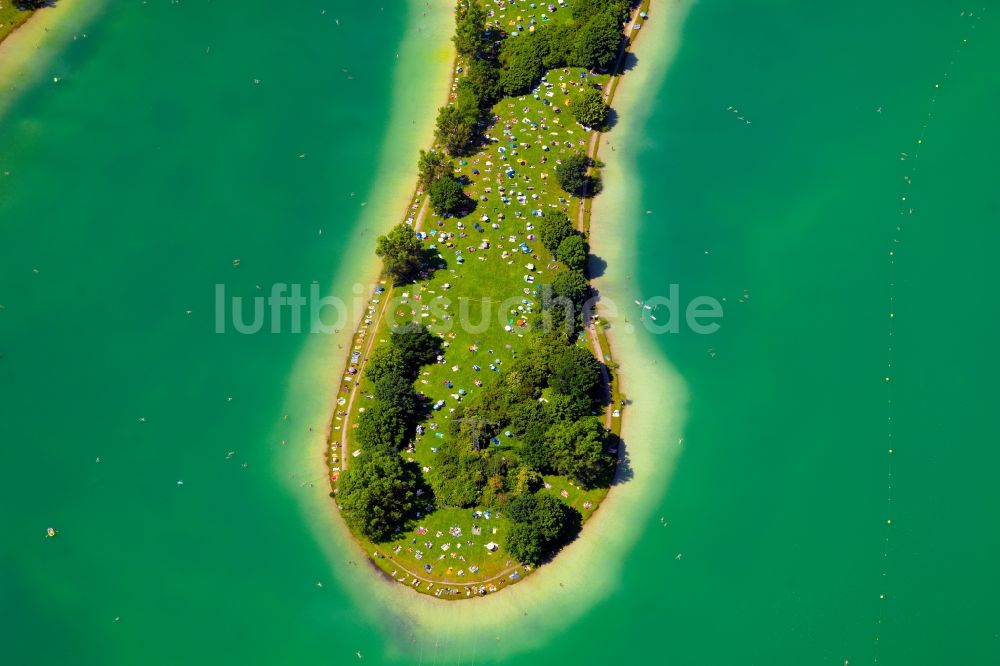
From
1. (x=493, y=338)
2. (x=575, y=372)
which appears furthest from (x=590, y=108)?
(x=575, y=372)

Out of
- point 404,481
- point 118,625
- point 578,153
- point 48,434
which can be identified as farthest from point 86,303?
point 578,153

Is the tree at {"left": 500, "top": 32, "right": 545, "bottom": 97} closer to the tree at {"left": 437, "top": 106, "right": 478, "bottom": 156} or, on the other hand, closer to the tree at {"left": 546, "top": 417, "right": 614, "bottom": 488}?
the tree at {"left": 437, "top": 106, "right": 478, "bottom": 156}

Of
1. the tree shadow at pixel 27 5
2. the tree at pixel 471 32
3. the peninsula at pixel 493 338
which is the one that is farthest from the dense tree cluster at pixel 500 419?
the tree shadow at pixel 27 5

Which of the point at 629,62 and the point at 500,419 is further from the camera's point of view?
the point at 629,62

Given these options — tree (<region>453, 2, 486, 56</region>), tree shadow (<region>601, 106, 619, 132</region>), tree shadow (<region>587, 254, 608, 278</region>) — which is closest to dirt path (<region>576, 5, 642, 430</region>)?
tree shadow (<region>601, 106, 619, 132</region>)

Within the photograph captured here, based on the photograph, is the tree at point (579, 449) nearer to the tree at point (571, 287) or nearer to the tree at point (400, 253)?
the tree at point (571, 287)

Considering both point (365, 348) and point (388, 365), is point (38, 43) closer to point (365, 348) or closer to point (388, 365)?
point (365, 348)
